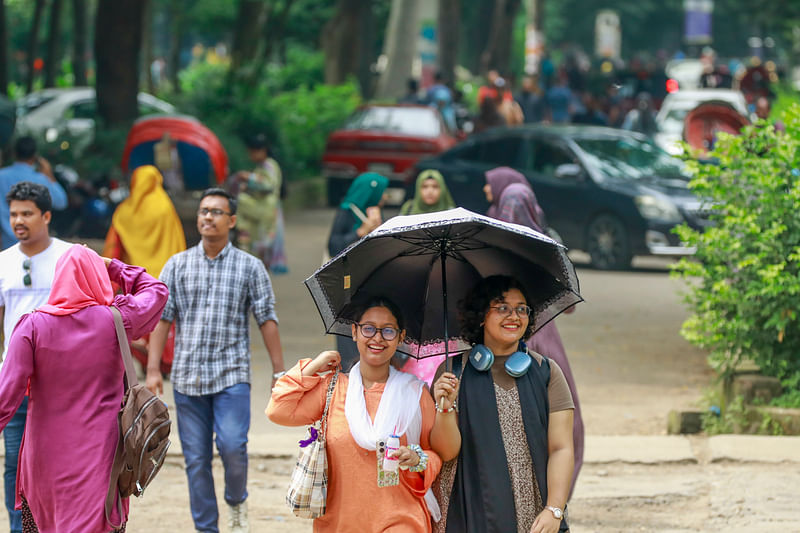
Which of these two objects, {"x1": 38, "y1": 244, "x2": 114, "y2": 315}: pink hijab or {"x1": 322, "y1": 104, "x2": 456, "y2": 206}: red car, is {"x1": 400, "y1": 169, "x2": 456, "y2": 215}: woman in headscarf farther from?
{"x1": 322, "y1": 104, "x2": 456, "y2": 206}: red car

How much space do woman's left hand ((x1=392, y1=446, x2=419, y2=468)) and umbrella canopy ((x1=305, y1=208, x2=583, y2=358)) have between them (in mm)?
466

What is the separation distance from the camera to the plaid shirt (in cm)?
627

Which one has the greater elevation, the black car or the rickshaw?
the rickshaw

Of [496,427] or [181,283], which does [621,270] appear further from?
[496,427]

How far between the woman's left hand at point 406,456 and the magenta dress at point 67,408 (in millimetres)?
1390

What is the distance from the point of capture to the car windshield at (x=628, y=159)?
16.6 m

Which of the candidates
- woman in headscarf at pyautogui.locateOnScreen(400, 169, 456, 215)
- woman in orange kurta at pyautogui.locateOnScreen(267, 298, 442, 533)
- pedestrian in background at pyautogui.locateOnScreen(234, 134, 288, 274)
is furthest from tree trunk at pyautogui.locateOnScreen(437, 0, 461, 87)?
woman in orange kurta at pyautogui.locateOnScreen(267, 298, 442, 533)

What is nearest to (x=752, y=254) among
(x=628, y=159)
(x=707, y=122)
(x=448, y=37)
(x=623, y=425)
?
(x=623, y=425)

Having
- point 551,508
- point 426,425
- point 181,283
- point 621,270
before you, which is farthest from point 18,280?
point 621,270

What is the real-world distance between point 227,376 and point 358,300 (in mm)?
1903

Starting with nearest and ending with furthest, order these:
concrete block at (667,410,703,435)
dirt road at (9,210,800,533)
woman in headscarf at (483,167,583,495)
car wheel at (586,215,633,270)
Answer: woman in headscarf at (483,167,583,495) < dirt road at (9,210,800,533) < concrete block at (667,410,703,435) < car wheel at (586,215,633,270)

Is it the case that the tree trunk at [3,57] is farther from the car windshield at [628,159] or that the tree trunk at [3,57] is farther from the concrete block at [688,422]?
the concrete block at [688,422]

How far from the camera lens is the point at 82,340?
4.98 metres

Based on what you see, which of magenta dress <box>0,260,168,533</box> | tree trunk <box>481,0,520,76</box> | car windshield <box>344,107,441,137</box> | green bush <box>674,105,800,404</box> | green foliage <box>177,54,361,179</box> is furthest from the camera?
tree trunk <box>481,0,520,76</box>
